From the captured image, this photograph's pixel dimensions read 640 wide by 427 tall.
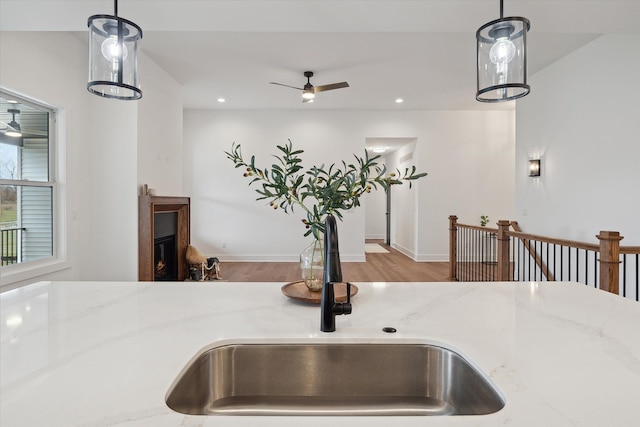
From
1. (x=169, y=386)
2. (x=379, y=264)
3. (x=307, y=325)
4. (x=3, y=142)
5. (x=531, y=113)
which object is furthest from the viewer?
(x=379, y=264)

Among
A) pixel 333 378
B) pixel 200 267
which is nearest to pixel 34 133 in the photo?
pixel 200 267

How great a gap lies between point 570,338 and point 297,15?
2250 mm

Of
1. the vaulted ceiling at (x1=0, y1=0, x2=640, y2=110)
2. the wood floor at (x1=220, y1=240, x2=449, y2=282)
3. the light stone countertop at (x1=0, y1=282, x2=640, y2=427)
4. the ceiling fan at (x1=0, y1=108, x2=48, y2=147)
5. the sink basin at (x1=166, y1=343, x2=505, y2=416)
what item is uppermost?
the vaulted ceiling at (x1=0, y1=0, x2=640, y2=110)

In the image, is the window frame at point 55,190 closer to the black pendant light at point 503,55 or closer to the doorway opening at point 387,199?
Answer: the doorway opening at point 387,199

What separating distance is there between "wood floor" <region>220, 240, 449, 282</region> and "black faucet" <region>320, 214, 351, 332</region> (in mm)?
4220

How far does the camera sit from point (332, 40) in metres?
3.85

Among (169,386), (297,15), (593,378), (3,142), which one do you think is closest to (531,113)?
(297,15)

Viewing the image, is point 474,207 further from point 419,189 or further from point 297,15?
point 297,15

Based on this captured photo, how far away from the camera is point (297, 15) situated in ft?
7.48

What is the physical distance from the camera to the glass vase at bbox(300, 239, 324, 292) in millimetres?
1248

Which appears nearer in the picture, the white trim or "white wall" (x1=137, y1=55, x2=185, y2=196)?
"white wall" (x1=137, y1=55, x2=185, y2=196)

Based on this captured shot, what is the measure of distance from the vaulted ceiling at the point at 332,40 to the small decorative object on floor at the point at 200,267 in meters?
2.54

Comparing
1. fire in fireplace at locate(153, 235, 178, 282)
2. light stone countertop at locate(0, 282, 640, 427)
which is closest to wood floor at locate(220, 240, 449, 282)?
fire in fireplace at locate(153, 235, 178, 282)

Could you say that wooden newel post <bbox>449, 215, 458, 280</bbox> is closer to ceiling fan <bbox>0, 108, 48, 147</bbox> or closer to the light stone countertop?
the light stone countertop
